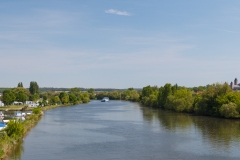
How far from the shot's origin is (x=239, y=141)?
26.9 metres

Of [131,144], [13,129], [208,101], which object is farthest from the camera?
[208,101]

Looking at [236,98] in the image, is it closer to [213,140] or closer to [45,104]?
[213,140]

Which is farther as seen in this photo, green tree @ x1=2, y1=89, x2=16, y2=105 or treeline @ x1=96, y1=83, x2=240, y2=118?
green tree @ x1=2, y1=89, x2=16, y2=105

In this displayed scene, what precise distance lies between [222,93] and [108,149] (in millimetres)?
31394

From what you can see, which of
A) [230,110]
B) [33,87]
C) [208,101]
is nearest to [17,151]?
[230,110]

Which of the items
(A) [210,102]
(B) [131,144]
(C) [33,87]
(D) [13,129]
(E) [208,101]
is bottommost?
(B) [131,144]

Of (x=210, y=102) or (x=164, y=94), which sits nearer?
(x=210, y=102)

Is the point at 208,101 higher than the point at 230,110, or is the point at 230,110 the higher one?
the point at 208,101

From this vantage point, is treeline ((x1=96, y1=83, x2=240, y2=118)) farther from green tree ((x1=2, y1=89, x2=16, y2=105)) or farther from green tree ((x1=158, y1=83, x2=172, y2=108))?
green tree ((x1=2, y1=89, x2=16, y2=105))

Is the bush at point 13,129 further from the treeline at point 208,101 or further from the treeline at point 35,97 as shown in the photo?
the treeline at point 35,97

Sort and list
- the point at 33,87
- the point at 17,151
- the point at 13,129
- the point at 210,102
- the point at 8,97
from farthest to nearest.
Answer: the point at 33,87
the point at 8,97
the point at 210,102
the point at 13,129
the point at 17,151

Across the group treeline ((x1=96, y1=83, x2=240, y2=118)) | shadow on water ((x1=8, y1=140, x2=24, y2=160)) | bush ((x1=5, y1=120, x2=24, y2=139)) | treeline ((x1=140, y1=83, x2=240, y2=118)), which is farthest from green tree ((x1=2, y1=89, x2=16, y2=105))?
bush ((x1=5, y1=120, x2=24, y2=139))

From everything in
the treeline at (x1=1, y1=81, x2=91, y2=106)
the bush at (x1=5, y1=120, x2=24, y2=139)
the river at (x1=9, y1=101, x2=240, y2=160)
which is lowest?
the river at (x1=9, y1=101, x2=240, y2=160)

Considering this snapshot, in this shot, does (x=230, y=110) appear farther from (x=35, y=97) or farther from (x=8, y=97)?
(x=35, y=97)
